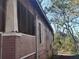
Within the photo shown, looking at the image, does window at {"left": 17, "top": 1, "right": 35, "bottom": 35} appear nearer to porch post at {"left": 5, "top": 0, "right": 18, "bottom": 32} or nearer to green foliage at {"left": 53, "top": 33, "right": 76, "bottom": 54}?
porch post at {"left": 5, "top": 0, "right": 18, "bottom": 32}

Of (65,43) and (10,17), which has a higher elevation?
(10,17)

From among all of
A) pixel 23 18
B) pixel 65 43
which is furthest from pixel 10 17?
pixel 65 43

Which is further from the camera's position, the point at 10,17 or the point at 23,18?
the point at 23,18

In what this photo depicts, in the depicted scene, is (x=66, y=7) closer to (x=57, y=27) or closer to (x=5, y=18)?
(x=57, y=27)

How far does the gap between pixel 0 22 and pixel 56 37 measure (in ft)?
82.0

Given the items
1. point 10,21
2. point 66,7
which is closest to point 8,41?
point 10,21

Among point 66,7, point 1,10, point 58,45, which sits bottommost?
point 58,45

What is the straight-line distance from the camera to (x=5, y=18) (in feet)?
21.9

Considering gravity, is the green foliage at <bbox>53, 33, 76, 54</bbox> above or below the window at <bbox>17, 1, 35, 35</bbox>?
below

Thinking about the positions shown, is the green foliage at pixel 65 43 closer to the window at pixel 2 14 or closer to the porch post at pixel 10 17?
the porch post at pixel 10 17

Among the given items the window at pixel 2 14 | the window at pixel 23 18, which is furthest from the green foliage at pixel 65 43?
the window at pixel 2 14

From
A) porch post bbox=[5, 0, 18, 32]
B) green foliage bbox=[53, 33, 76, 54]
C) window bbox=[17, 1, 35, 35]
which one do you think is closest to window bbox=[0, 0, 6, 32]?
porch post bbox=[5, 0, 18, 32]

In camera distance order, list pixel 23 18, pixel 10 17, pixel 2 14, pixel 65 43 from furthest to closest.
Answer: pixel 65 43
pixel 23 18
pixel 10 17
pixel 2 14

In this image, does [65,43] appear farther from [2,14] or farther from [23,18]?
[2,14]
